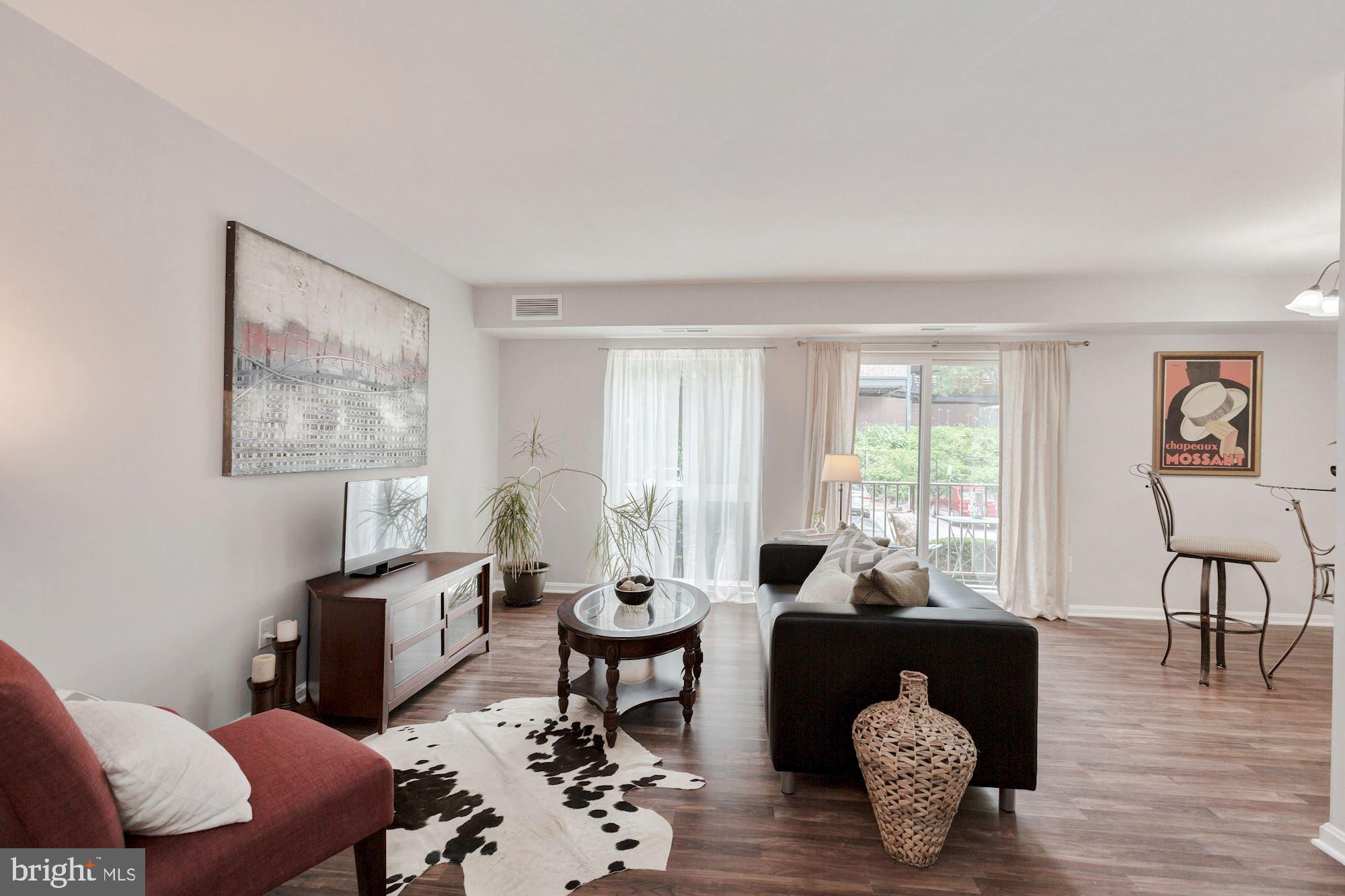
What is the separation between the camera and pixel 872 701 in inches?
82.8

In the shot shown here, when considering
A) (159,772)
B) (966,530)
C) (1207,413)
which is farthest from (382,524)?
(1207,413)

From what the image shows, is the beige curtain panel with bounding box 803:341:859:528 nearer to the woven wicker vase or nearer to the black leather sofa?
the black leather sofa

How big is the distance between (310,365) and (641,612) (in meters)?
2.01

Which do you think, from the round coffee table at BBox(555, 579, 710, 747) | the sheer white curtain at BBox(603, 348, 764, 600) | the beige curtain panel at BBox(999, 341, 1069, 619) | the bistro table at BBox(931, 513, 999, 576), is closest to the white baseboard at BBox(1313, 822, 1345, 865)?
the round coffee table at BBox(555, 579, 710, 747)

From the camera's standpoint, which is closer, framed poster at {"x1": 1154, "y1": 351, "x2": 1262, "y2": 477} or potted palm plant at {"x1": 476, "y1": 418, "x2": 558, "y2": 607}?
framed poster at {"x1": 1154, "y1": 351, "x2": 1262, "y2": 477}

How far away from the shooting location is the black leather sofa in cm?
204

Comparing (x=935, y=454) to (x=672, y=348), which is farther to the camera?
(x=672, y=348)

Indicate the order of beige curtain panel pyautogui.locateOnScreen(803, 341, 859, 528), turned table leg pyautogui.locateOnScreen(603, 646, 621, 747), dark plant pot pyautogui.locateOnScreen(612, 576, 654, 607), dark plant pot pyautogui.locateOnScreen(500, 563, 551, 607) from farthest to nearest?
beige curtain panel pyautogui.locateOnScreen(803, 341, 859, 528), dark plant pot pyautogui.locateOnScreen(500, 563, 551, 607), dark plant pot pyautogui.locateOnScreen(612, 576, 654, 607), turned table leg pyautogui.locateOnScreen(603, 646, 621, 747)

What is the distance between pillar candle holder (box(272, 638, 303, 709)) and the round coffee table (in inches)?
46.2

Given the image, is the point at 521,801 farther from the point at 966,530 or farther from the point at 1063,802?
the point at 966,530

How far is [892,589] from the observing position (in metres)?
2.20

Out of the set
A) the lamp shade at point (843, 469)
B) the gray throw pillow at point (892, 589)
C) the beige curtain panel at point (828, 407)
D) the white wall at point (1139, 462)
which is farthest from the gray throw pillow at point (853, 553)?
the white wall at point (1139, 462)

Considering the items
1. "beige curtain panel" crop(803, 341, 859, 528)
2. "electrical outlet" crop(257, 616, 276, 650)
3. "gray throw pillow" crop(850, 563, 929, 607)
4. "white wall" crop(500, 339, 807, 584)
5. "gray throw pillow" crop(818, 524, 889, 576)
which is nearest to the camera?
"gray throw pillow" crop(850, 563, 929, 607)

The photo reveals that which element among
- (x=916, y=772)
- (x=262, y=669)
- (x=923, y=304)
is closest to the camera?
(x=916, y=772)
